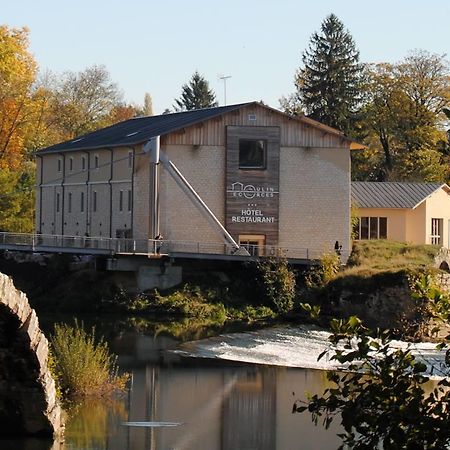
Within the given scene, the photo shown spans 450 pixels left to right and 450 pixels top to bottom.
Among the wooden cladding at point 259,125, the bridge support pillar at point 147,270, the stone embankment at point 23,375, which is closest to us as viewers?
the stone embankment at point 23,375

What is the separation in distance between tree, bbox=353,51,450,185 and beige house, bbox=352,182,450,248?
13.6 metres

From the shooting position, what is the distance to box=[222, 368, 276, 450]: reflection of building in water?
920 inches

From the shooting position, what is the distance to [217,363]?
34594 millimetres

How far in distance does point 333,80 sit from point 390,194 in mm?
25972

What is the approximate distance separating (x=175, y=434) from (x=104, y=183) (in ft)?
113

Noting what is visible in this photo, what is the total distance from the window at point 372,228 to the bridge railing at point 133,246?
360 inches

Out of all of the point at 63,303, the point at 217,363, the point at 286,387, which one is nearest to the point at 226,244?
the point at 63,303

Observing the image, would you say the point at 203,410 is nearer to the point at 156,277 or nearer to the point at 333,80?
the point at 156,277

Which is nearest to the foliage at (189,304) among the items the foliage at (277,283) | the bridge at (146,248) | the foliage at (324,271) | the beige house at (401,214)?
the bridge at (146,248)

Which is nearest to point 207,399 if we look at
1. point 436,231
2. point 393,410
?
point 393,410

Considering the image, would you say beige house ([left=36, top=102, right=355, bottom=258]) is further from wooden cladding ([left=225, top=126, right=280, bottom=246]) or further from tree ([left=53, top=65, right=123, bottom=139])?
tree ([left=53, top=65, right=123, bottom=139])

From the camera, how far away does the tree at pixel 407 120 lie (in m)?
76.3

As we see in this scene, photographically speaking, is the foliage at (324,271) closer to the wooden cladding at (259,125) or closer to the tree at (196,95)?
the wooden cladding at (259,125)

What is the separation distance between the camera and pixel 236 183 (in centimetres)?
5350
